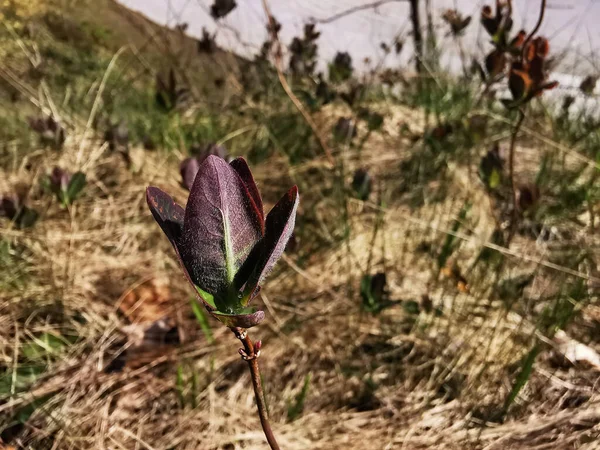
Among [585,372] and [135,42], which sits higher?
[135,42]

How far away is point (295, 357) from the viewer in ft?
3.84

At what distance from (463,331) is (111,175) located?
4.16 feet

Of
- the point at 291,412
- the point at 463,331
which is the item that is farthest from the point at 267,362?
the point at 463,331

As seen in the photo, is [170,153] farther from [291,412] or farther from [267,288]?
[291,412]

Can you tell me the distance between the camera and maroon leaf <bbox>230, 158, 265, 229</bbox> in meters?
0.52

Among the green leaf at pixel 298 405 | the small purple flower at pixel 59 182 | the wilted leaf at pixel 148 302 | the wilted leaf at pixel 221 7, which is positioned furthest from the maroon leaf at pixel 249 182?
the wilted leaf at pixel 221 7

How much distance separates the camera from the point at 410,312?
3.93ft

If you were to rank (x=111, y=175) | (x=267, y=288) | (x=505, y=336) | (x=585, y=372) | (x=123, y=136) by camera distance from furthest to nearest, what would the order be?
(x=111, y=175), (x=123, y=136), (x=267, y=288), (x=505, y=336), (x=585, y=372)

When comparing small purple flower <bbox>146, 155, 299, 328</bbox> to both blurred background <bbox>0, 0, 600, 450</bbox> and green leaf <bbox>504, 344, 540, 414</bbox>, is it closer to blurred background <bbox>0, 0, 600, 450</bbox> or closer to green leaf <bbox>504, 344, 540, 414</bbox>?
blurred background <bbox>0, 0, 600, 450</bbox>

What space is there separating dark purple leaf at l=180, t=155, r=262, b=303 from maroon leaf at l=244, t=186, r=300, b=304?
0.01 metres

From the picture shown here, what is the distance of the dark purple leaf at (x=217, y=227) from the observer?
496mm

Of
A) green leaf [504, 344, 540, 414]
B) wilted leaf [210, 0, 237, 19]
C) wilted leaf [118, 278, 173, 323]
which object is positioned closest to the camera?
green leaf [504, 344, 540, 414]

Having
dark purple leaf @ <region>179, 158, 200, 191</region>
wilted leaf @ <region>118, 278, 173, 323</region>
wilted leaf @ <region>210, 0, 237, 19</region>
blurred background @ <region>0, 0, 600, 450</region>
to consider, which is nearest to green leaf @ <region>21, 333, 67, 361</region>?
blurred background @ <region>0, 0, 600, 450</region>

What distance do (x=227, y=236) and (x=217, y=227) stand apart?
0.01m
